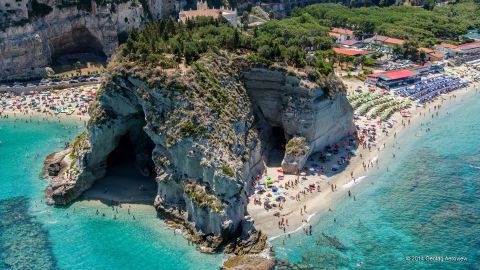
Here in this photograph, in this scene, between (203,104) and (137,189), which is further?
(137,189)

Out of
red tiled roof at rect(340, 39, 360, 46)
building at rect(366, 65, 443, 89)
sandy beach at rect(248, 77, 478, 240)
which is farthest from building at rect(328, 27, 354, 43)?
sandy beach at rect(248, 77, 478, 240)

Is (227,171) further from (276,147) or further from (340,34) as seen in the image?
(340,34)

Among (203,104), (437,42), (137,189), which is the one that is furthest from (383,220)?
(437,42)

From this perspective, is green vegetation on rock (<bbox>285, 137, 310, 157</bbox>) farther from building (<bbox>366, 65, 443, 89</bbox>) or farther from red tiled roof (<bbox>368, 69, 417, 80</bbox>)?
red tiled roof (<bbox>368, 69, 417, 80</bbox>)

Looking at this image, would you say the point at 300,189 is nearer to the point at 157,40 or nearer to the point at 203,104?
the point at 203,104

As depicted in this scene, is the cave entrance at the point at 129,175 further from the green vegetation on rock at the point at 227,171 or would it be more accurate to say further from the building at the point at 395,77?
the building at the point at 395,77

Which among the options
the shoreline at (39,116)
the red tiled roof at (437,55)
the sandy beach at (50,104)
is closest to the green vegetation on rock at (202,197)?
the sandy beach at (50,104)

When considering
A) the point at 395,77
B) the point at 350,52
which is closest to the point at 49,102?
the point at 395,77
